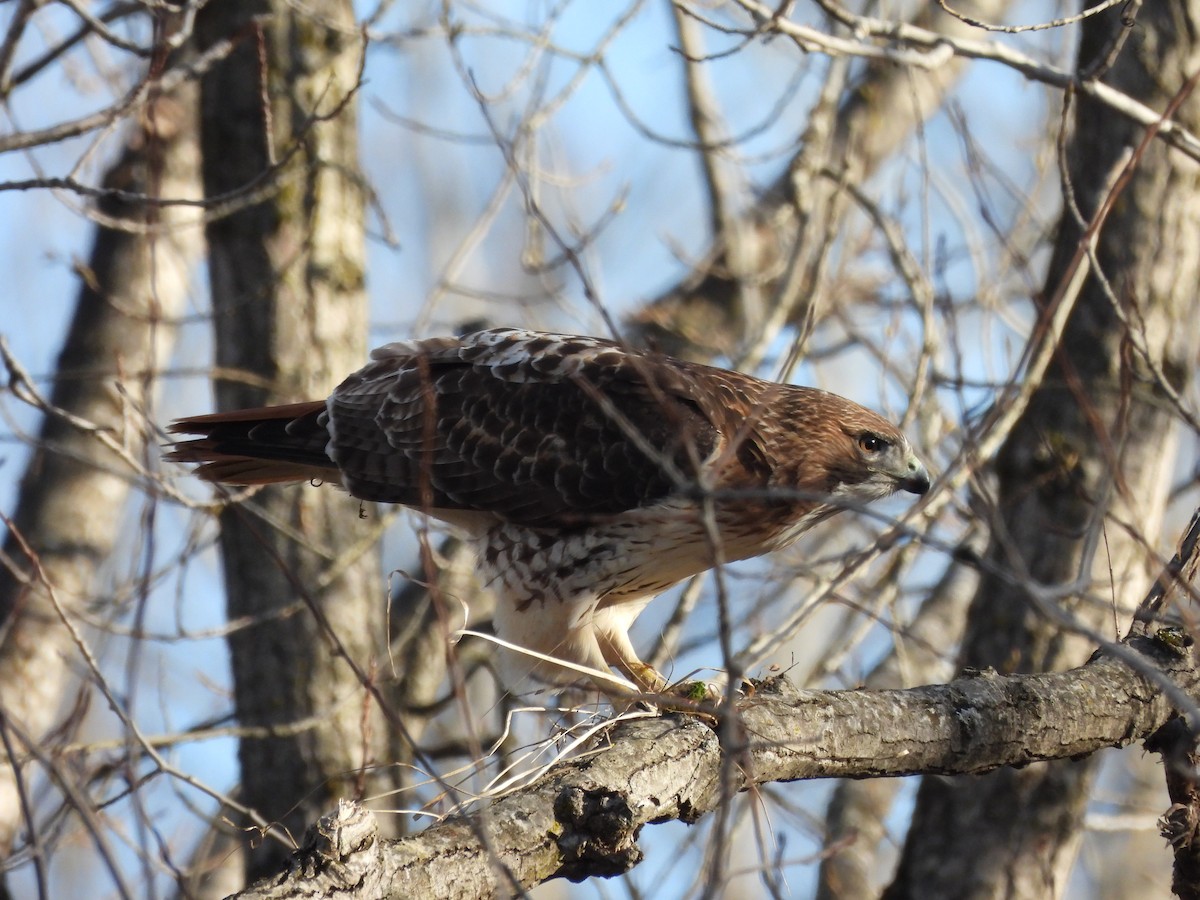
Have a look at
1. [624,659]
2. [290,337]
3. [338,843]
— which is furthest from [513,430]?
[338,843]

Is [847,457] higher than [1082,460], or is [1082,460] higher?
[1082,460]

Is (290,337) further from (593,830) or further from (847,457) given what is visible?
(593,830)

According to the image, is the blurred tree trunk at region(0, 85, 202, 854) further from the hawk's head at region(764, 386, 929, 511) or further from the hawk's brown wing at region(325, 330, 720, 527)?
the hawk's head at region(764, 386, 929, 511)

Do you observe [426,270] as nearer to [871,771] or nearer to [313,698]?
[313,698]

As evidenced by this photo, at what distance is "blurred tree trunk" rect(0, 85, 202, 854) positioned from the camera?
6.11m

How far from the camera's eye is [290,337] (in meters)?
5.46

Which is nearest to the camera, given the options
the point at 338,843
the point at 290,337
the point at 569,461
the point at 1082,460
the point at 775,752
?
the point at 338,843

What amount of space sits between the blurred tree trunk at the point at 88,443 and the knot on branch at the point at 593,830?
3441 millimetres

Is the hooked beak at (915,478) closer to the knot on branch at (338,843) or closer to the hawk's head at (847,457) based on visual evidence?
the hawk's head at (847,457)

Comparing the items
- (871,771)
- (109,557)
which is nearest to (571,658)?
(871,771)

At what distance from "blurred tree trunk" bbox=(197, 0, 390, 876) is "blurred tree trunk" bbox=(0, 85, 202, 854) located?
0.61 metres

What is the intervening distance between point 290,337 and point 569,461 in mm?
1696

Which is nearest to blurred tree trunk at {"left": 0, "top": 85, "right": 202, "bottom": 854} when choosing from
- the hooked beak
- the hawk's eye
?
the hawk's eye

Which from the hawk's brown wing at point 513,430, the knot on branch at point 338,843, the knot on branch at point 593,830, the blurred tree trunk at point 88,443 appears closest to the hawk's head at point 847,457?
the hawk's brown wing at point 513,430
